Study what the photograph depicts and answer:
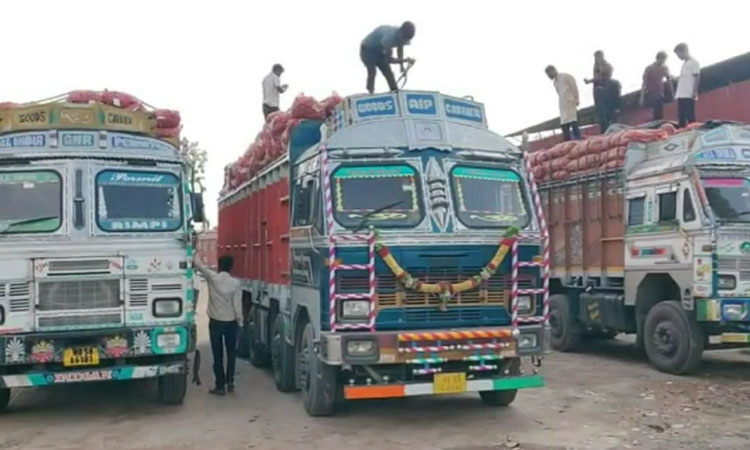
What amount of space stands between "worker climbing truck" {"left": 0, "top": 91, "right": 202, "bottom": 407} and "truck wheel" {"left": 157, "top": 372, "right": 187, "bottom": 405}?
0.36m

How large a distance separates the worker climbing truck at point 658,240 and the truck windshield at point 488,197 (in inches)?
132

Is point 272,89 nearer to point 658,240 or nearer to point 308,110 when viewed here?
point 308,110

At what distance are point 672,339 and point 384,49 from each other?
5492mm

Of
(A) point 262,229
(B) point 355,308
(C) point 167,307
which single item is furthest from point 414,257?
(A) point 262,229

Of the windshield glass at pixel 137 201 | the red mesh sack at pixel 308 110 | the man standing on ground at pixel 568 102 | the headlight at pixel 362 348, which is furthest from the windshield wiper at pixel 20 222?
the man standing on ground at pixel 568 102

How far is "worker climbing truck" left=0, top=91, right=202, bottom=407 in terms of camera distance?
27.0ft

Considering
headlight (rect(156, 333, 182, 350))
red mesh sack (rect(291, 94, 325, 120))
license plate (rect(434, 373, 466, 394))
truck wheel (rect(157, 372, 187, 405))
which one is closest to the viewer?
license plate (rect(434, 373, 466, 394))

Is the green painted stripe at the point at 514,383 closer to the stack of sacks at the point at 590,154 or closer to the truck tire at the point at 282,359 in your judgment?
the truck tire at the point at 282,359

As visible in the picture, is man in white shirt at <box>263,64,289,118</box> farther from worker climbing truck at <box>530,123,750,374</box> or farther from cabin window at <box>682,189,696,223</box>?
cabin window at <box>682,189,696,223</box>

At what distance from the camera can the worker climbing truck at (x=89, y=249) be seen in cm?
822

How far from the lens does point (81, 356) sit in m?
8.33

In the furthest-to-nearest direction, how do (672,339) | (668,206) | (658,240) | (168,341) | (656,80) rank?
(656,80) → (658,240) → (668,206) → (672,339) → (168,341)

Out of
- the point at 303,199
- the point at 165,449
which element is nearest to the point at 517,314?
the point at 303,199

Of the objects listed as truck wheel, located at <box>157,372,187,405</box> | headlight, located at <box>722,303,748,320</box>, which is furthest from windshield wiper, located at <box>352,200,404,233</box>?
headlight, located at <box>722,303,748,320</box>
